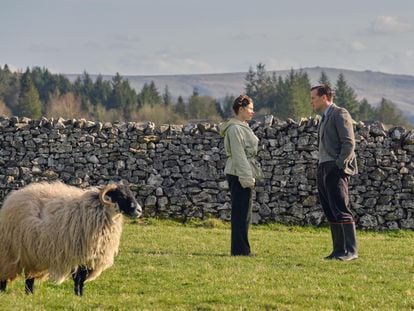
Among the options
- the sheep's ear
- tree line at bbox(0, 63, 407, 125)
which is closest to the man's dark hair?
the sheep's ear

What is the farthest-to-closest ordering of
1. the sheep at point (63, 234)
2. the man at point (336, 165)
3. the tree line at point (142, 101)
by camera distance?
1. the tree line at point (142, 101)
2. the man at point (336, 165)
3. the sheep at point (63, 234)

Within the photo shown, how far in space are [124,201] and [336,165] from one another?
12.0ft

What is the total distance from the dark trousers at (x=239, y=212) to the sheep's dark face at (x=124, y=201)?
2.98 meters

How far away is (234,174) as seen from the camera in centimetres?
1252

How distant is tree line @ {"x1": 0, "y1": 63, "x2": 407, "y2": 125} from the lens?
8538 cm

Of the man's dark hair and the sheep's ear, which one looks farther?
the man's dark hair

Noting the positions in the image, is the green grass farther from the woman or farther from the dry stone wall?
the dry stone wall

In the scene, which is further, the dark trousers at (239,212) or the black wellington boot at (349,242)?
the dark trousers at (239,212)

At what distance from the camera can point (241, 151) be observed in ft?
40.9

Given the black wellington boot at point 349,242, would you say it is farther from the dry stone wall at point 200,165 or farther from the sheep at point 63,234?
the dry stone wall at point 200,165

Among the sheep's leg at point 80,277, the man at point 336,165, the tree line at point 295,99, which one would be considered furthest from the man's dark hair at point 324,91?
the tree line at point 295,99

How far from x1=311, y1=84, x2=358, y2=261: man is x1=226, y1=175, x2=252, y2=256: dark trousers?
1.17 m

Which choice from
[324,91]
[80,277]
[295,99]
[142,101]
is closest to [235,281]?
[80,277]

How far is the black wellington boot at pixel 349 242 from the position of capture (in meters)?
12.3
